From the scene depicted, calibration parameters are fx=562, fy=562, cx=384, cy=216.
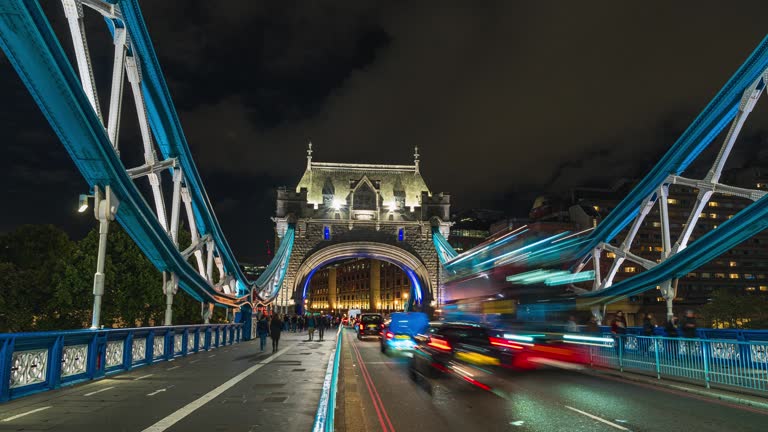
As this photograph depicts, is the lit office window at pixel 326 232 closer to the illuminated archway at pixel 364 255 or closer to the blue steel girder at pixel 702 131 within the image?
the illuminated archway at pixel 364 255

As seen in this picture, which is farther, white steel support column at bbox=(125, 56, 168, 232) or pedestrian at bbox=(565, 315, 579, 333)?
pedestrian at bbox=(565, 315, 579, 333)

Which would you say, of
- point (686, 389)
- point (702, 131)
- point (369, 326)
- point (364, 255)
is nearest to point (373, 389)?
point (686, 389)

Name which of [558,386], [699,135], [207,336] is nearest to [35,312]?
[207,336]

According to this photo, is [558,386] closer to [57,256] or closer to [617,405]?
[617,405]

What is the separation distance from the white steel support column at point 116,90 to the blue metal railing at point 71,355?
4.71m

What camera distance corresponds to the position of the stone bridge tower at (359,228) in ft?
178

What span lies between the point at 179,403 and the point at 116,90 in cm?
828

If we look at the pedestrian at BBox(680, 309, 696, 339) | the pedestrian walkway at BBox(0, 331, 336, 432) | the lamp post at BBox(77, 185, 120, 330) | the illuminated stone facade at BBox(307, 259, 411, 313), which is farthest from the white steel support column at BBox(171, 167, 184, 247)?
the illuminated stone facade at BBox(307, 259, 411, 313)

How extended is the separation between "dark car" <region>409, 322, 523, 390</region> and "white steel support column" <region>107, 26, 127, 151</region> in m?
10.2

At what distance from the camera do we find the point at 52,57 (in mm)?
10500

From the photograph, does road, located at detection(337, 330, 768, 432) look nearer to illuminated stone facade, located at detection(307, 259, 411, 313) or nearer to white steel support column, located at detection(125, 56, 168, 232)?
white steel support column, located at detection(125, 56, 168, 232)

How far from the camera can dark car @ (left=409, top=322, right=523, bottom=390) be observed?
53.8 ft

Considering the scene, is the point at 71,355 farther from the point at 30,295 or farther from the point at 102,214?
the point at 30,295

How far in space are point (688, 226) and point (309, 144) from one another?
45.1 metres
